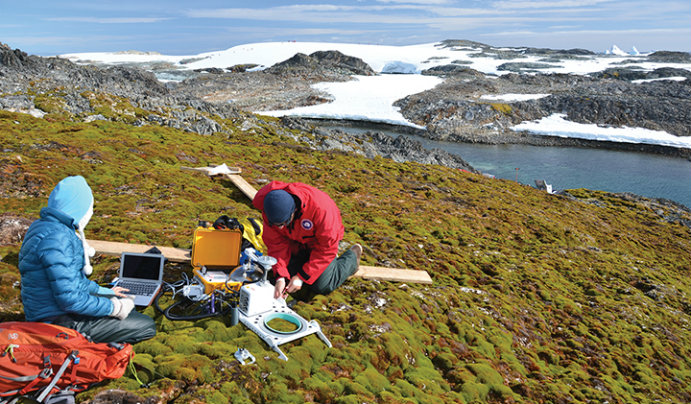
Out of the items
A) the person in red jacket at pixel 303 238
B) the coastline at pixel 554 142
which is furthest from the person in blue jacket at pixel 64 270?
the coastline at pixel 554 142

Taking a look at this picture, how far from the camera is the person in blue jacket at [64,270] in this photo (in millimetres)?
4047

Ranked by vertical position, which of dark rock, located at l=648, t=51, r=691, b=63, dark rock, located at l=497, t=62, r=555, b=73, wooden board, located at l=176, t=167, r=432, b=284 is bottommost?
wooden board, located at l=176, t=167, r=432, b=284

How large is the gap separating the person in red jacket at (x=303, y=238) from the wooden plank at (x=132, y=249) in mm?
1945

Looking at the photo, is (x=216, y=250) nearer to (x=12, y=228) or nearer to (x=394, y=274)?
(x=394, y=274)

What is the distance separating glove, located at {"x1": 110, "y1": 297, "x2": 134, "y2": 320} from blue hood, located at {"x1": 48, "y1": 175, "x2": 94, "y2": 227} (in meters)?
1.06

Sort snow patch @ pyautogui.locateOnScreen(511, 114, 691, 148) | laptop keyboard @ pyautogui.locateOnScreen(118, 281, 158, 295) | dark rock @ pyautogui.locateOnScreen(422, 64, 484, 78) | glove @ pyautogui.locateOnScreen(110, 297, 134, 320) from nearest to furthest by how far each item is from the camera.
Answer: glove @ pyautogui.locateOnScreen(110, 297, 134, 320)
laptop keyboard @ pyautogui.locateOnScreen(118, 281, 158, 295)
snow patch @ pyautogui.locateOnScreen(511, 114, 691, 148)
dark rock @ pyautogui.locateOnScreen(422, 64, 484, 78)

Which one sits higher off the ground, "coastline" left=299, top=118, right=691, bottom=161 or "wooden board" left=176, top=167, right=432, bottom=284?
"coastline" left=299, top=118, right=691, bottom=161

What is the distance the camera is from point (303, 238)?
6508mm

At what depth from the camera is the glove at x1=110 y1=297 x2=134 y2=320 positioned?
4613mm

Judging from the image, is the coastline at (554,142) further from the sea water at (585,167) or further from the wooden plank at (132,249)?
the wooden plank at (132,249)

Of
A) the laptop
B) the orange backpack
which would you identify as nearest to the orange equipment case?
the laptop

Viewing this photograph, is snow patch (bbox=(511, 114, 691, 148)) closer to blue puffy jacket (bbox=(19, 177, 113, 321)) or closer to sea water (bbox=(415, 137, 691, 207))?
sea water (bbox=(415, 137, 691, 207))

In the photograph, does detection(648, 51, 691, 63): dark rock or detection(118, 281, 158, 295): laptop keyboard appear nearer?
detection(118, 281, 158, 295): laptop keyboard

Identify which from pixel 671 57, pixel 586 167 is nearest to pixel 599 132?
pixel 586 167
